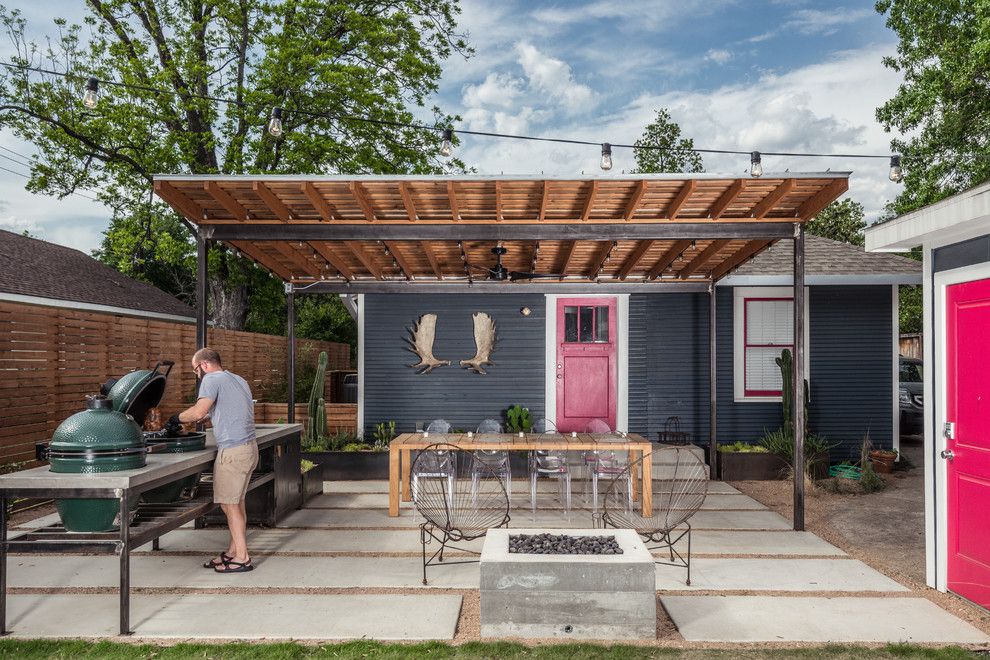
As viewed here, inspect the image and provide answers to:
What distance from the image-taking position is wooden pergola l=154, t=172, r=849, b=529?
5.15 metres

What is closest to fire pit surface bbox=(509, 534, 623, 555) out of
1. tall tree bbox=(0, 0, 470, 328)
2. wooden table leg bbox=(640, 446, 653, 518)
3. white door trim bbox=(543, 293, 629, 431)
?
wooden table leg bbox=(640, 446, 653, 518)

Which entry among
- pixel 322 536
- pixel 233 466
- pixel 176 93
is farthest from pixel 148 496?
pixel 176 93

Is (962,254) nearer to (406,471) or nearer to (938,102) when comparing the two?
(406,471)

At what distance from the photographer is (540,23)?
44.7 ft

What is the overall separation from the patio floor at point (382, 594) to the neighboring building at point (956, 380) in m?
0.36

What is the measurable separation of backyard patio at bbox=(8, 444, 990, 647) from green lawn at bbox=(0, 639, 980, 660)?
0.49 ft

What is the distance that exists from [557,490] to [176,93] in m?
10.7

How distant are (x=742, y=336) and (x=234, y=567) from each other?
25.1ft

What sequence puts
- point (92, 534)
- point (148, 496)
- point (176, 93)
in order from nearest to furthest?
point (92, 534)
point (148, 496)
point (176, 93)

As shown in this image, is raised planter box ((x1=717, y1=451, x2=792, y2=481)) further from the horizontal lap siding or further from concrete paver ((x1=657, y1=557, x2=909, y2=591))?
concrete paver ((x1=657, y1=557, x2=909, y2=591))

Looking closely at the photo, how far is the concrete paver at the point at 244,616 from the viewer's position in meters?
3.65

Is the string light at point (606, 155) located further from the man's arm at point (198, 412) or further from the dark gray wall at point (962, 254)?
the man's arm at point (198, 412)

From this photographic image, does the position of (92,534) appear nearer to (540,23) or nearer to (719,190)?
(719,190)

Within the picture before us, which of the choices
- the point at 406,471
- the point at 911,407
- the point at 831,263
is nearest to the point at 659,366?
the point at 831,263
